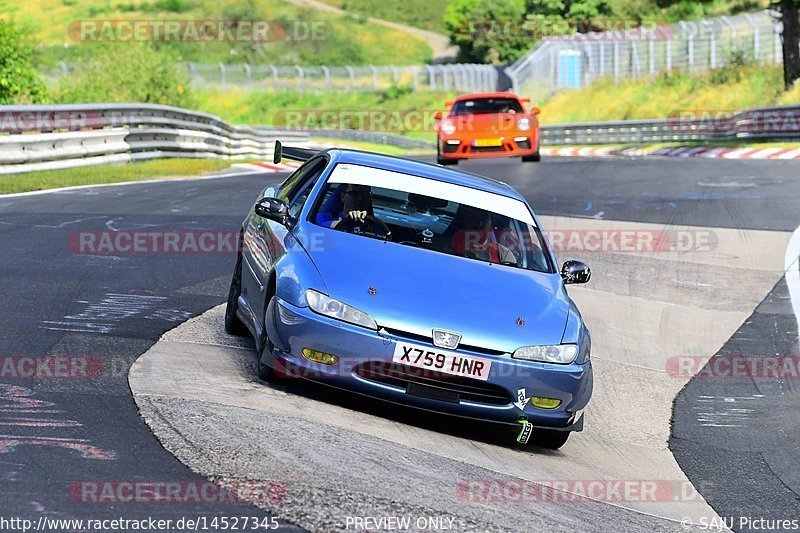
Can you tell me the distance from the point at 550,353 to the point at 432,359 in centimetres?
71

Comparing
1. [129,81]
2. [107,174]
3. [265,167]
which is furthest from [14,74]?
[107,174]

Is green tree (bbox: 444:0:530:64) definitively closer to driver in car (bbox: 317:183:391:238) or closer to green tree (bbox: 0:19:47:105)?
green tree (bbox: 0:19:47:105)

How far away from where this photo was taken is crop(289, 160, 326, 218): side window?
7.90 metres

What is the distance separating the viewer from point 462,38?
9131cm

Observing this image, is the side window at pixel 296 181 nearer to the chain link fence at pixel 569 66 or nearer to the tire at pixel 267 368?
the tire at pixel 267 368

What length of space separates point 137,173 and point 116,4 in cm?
8963

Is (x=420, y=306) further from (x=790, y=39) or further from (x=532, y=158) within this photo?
(x=790, y=39)

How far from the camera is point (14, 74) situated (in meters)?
28.8

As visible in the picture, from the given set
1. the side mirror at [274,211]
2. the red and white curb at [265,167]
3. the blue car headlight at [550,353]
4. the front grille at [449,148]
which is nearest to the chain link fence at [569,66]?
the red and white curb at [265,167]

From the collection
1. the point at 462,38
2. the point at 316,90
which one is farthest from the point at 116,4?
the point at 316,90

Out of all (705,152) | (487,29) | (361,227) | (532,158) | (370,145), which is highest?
(361,227)

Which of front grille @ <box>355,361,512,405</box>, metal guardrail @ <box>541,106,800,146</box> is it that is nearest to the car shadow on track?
front grille @ <box>355,361,512,405</box>

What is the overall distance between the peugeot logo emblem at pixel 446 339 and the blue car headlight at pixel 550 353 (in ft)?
1.11

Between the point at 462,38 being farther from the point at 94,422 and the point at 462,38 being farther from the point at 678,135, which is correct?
the point at 94,422
